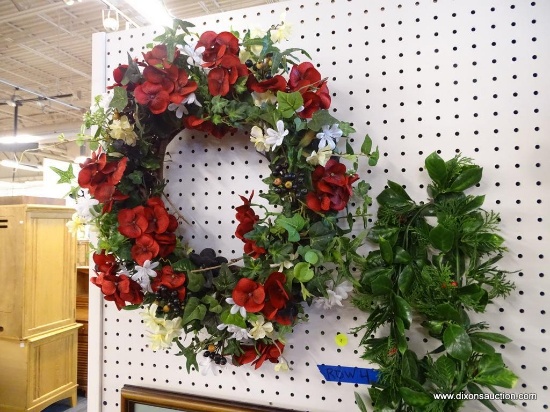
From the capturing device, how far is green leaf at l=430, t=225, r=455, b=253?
851mm

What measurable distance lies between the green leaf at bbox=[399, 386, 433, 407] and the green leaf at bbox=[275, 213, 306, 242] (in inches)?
16.0

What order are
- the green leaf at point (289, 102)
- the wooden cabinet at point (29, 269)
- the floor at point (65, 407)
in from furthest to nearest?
the floor at point (65, 407) → the wooden cabinet at point (29, 269) → the green leaf at point (289, 102)

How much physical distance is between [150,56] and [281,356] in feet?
2.86

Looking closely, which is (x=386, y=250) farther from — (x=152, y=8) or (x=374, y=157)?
(x=152, y=8)

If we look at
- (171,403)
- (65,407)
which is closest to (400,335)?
(171,403)

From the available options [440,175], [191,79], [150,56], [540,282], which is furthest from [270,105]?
[540,282]

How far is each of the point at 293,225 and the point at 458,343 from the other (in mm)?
425

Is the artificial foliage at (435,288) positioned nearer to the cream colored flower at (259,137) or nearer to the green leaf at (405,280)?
the green leaf at (405,280)

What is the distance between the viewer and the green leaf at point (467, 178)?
914 millimetres

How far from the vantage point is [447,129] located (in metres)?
1.00

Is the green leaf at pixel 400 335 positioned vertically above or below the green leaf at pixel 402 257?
below

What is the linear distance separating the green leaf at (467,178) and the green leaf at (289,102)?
42 centimetres

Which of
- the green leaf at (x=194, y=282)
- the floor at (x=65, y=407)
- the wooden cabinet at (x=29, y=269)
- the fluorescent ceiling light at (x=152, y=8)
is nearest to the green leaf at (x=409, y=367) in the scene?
the green leaf at (x=194, y=282)

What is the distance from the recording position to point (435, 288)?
2.87 feet
